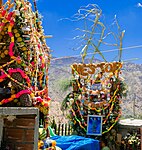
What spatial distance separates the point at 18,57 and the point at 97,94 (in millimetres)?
5388

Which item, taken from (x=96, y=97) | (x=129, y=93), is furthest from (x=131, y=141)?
(x=129, y=93)

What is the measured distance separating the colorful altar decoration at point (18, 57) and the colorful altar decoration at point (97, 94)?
16.4 ft

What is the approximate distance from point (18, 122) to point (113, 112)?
213 inches

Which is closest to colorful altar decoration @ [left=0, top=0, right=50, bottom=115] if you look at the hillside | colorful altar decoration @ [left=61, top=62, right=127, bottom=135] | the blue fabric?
the blue fabric

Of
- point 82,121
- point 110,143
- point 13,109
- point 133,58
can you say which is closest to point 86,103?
point 82,121

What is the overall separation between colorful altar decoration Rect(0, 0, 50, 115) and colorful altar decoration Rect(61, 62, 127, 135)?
196 inches

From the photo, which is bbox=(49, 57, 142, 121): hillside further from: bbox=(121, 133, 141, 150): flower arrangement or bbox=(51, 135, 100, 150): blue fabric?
bbox=(51, 135, 100, 150): blue fabric

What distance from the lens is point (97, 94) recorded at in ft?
26.7

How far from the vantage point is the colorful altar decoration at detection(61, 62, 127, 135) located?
317 inches

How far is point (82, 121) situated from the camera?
8.16 metres

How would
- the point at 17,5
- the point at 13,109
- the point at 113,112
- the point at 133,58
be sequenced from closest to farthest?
the point at 13,109
the point at 17,5
the point at 133,58
the point at 113,112

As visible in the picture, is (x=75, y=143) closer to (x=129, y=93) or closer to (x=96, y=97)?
(x=96, y=97)

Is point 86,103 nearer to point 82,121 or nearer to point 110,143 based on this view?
point 82,121

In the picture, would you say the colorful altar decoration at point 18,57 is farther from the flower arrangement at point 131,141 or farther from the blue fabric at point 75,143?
the flower arrangement at point 131,141
